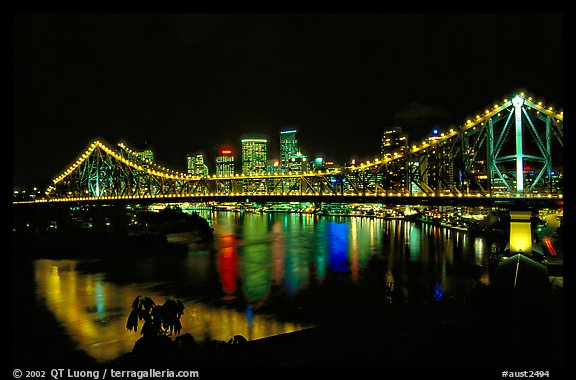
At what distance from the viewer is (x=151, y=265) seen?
99.0 feet

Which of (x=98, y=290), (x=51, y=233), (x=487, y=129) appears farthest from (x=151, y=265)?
(x=487, y=129)

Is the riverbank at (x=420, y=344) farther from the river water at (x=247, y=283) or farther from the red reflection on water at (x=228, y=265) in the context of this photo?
the red reflection on water at (x=228, y=265)

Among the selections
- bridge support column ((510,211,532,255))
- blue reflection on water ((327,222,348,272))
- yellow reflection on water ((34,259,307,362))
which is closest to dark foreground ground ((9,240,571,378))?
yellow reflection on water ((34,259,307,362))

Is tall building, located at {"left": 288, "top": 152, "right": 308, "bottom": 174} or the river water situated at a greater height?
tall building, located at {"left": 288, "top": 152, "right": 308, "bottom": 174}

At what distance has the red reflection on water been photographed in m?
23.3

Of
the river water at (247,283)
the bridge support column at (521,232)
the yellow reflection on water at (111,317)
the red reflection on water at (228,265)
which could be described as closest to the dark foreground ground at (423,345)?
the yellow reflection on water at (111,317)

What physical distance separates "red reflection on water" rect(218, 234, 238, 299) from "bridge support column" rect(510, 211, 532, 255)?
13388mm

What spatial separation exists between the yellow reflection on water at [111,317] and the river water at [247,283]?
38 millimetres

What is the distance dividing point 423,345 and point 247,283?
15.8 metres

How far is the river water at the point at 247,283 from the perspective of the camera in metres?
17.0

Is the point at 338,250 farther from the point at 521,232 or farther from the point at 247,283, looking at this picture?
the point at 521,232

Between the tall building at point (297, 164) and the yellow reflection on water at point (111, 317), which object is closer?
the yellow reflection on water at point (111, 317)

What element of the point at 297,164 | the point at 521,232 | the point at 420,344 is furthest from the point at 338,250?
the point at 297,164

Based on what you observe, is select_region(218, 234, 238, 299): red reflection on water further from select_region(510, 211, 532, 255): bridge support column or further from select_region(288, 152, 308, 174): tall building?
select_region(288, 152, 308, 174): tall building
